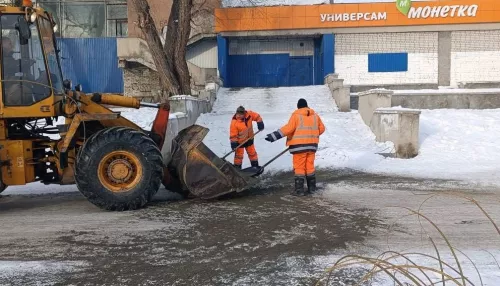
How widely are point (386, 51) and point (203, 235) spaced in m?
24.9

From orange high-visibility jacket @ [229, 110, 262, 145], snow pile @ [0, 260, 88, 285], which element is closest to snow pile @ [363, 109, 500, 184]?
orange high-visibility jacket @ [229, 110, 262, 145]

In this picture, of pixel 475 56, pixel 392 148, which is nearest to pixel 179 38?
pixel 392 148

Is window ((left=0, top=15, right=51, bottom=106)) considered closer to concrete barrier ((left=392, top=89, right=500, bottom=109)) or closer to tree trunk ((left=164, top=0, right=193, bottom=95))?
concrete barrier ((left=392, top=89, right=500, bottom=109))

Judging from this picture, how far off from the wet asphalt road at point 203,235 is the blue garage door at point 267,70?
22303 mm

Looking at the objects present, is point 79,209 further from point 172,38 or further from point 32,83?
point 172,38

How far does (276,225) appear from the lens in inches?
256

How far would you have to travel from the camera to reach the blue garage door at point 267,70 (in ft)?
101

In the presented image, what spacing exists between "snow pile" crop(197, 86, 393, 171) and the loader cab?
5.24 metres

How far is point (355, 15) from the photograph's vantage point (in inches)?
1117

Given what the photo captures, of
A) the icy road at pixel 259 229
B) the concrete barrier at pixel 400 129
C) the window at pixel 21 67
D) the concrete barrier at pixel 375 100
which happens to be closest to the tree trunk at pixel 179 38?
the concrete barrier at pixel 375 100

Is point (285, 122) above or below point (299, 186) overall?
above

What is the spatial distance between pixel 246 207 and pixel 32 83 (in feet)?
11.4

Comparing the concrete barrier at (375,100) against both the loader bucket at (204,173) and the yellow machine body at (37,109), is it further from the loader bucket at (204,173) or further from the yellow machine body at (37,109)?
the yellow machine body at (37,109)

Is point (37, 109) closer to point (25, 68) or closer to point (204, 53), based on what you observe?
point (25, 68)
